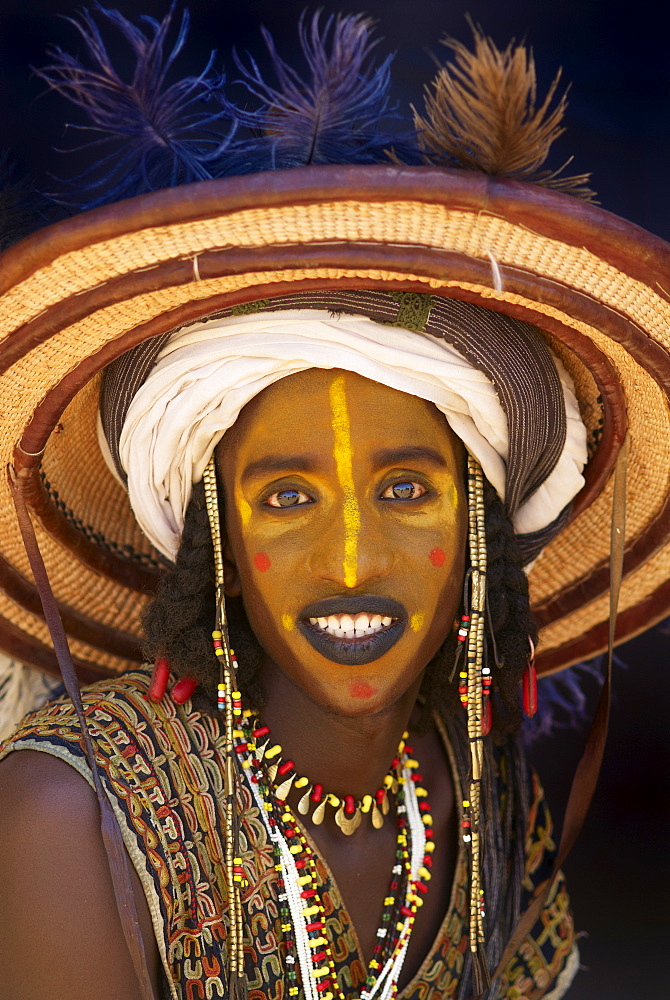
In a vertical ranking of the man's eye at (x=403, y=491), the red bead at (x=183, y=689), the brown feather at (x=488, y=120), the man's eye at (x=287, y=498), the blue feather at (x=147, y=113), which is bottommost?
the red bead at (x=183, y=689)

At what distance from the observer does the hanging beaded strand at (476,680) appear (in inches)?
82.2

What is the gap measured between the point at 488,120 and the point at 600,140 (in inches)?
76.0

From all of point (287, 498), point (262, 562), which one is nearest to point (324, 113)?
point (287, 498)

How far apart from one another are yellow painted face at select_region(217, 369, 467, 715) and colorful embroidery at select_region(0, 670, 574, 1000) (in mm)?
256

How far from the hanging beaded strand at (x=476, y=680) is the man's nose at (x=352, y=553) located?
0.76 feet

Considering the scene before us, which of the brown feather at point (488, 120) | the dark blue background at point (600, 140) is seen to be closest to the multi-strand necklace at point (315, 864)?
the brown feather at point (488, 120)

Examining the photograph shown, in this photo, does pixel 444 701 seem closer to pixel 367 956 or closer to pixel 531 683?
pixel 531 683

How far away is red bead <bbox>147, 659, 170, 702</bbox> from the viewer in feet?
6.76

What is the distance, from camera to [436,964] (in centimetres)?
218

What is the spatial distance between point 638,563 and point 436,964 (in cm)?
93

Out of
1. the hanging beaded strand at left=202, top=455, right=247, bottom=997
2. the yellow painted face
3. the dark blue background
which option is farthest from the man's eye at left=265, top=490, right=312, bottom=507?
the dark blue background

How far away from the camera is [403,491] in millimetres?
1990

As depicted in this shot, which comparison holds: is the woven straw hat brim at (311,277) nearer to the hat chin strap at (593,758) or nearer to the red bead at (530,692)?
the hat chin strap at (593,758)

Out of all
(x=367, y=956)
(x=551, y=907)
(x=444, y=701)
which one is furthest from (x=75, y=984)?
(x=551, y=907)
